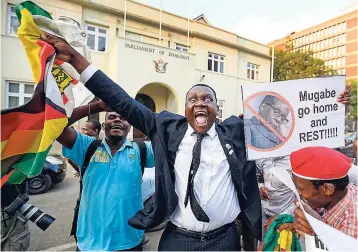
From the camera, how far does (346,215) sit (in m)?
1.35

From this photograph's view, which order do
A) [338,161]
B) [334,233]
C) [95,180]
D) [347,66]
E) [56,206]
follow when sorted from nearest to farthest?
1. [334,233]
2. [338,161]
3. [95,180]
4. [56,206]
5. [347,66]

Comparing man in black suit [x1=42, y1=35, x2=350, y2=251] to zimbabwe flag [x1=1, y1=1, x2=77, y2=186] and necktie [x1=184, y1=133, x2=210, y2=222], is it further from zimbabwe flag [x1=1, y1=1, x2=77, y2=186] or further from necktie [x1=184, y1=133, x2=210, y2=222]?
zimbabwe flag [x1=1, y1=1, x2=77, y2=186]

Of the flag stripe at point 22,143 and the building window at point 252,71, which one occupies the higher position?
the building window at point 252,71

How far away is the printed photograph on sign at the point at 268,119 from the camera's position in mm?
1987

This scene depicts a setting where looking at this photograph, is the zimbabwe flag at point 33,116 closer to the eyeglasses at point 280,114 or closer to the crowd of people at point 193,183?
the crowd of people at point 193,183

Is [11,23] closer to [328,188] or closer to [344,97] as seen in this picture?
[344,97]

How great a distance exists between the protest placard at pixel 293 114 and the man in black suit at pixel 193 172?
0.35 meters

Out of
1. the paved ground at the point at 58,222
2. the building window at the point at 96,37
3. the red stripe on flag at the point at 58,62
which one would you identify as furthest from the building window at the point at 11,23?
the red stripe on flag at the point at 58,62

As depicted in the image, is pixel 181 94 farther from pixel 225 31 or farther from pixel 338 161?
pixel 338 161

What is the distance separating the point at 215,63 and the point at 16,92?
12.1 meters

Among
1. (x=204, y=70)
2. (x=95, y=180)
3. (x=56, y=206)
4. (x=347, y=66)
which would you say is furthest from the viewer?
(x=347, y=66)

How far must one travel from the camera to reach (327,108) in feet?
7.50

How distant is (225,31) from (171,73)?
252 inches

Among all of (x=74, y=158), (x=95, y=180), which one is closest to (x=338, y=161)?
(x=95, y=180)
